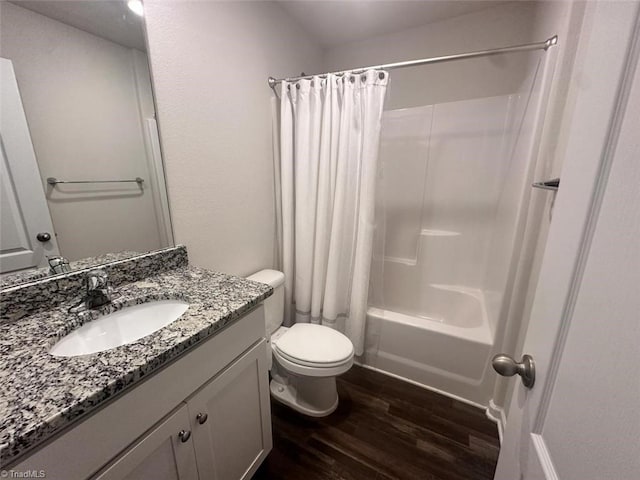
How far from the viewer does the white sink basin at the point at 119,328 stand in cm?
77

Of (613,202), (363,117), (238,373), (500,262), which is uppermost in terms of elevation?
(363,117)

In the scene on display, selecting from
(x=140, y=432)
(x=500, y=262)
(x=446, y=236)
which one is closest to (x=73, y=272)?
(x=140, y=432)

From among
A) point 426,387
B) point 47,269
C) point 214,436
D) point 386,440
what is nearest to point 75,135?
point 47,269

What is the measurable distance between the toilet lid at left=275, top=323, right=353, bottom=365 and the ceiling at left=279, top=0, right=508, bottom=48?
1974mm

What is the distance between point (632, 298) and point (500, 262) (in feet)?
4.98

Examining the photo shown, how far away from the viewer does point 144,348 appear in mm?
648

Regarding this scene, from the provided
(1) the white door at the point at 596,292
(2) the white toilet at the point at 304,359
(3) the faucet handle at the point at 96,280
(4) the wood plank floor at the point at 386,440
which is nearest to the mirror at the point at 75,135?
(3) the faucet handle at the point at 96,280

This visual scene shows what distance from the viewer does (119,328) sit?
885mm

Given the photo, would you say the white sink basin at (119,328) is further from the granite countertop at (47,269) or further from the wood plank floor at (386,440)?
the wood plank floor at (386,440)

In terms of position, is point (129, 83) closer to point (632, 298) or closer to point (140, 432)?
point (140, 432)

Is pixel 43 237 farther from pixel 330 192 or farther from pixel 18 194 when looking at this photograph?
pixel 330 192

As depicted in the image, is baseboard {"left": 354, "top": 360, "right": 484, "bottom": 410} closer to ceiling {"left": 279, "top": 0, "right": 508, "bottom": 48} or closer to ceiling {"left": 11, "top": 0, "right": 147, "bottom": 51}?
ceiling {"left": 11, "top": 0, "right": 147, "bottom": 51}

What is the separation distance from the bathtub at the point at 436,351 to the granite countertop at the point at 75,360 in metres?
1.09

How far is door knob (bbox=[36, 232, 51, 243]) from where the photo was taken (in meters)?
0.84
